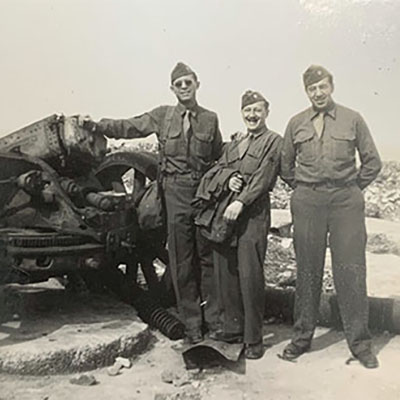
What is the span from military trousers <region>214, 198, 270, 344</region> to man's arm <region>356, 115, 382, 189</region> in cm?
64

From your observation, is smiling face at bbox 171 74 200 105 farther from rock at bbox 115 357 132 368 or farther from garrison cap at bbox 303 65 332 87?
rock at bbox 115 357 132 368

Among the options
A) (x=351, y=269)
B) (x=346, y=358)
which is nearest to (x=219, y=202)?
(x=351, y=269)

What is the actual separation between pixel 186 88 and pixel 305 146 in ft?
2.78

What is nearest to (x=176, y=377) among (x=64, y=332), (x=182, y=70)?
(x=64, y=332)

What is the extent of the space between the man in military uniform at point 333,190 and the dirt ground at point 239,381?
0.61ft

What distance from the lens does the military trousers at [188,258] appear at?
4785 mm

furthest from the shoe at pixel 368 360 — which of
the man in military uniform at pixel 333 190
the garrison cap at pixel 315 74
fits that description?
the garrison cap at pixel 315 74

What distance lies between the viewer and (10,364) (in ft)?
14.6

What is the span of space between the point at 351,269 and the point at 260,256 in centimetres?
57

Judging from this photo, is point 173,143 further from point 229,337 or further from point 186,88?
point 229,337

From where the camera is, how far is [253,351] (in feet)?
15.5

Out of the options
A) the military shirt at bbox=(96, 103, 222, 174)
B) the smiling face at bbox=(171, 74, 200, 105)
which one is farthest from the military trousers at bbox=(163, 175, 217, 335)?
the smiling face at bbox=(171, 74, 200, 105)

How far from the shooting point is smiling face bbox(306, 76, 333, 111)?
173 inches

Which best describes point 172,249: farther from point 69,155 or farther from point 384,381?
point 384,381
